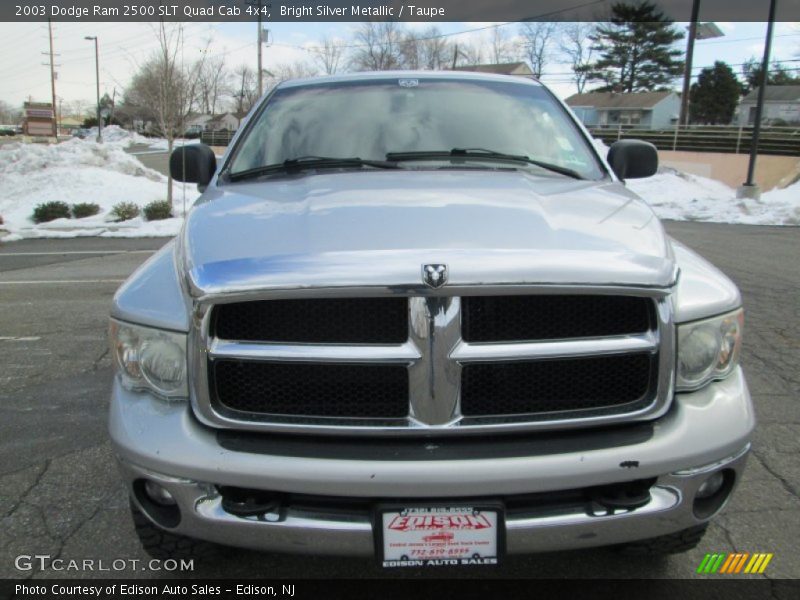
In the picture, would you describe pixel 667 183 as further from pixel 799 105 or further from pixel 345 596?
pixel 799 105

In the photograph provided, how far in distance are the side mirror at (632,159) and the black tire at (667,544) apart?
6.37 ft

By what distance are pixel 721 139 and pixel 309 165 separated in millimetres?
25983

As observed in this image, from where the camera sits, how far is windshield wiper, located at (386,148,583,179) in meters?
2.96

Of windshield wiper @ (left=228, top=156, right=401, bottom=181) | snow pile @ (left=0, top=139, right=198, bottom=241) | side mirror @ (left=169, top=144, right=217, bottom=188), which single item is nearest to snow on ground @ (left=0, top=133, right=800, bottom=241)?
snow pile @ (left=0, top=139, right=198, bottom=241)

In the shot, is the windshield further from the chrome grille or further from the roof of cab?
the chrome grille

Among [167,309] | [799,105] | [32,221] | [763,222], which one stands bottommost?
[32,221]

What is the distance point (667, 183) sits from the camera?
67.9 feet

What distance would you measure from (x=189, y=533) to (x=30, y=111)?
50582mm

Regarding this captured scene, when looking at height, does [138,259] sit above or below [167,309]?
below

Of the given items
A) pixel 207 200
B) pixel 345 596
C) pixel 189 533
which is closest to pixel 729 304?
pixel 345 596

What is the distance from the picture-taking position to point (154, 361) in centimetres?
196

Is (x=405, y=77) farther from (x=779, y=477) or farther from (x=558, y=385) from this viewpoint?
(x=779, y=477)

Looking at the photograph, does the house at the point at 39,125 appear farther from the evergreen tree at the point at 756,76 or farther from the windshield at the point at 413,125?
the evergreen tree at the point at 756,76

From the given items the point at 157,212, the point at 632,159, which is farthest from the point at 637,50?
the point at 632,159
